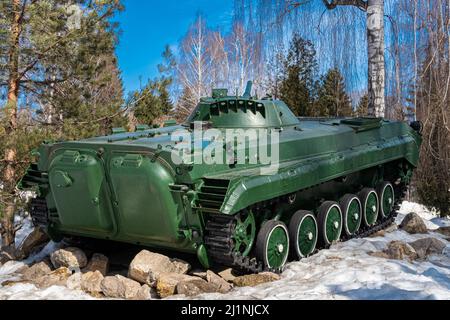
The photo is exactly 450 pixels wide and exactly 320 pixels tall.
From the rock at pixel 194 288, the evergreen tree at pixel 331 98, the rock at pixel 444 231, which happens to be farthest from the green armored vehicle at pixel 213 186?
the evergreen tree at pixel 331 98

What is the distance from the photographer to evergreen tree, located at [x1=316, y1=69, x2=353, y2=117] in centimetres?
2030

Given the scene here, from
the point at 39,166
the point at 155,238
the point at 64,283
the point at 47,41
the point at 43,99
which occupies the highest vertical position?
the point at 47,41

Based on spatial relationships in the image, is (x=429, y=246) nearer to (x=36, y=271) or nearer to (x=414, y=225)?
(x=414, y=225)

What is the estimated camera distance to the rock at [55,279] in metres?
6.41

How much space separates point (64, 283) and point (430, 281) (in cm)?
415

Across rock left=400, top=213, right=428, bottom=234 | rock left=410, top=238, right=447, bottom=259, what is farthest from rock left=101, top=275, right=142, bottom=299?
rock left=400, top=213, right=428, bottom=234

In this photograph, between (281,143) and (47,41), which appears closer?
(281,143)

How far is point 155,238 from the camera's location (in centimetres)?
618

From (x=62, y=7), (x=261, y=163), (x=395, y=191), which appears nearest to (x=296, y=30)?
(x=395, y=191)

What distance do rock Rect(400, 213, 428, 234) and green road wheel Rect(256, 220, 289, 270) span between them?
3.30 meters

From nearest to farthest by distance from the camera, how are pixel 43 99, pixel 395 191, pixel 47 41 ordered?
pixel 47 41
pixel 43 99
pixel 395 191

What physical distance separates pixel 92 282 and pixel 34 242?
2.59 meters

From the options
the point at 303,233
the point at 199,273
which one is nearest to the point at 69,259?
the point at 199,273
